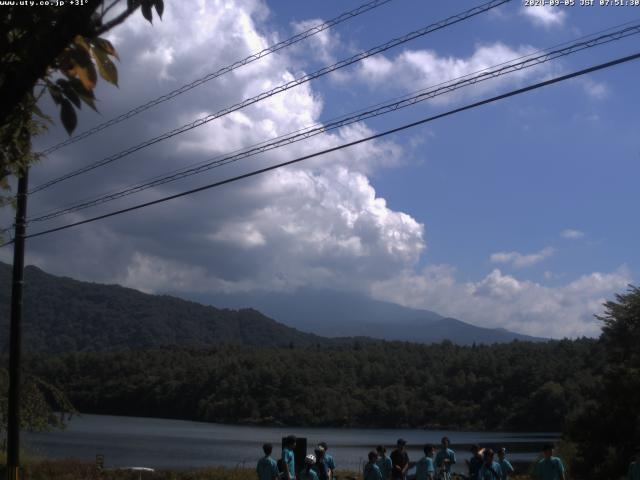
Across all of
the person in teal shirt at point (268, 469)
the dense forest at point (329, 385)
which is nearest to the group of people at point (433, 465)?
the person in teal shirt at point (268, 469)

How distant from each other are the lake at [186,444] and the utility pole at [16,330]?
14.3 m

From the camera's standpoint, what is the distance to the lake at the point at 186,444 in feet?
143

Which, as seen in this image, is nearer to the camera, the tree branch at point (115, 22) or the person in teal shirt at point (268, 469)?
the tree branch at point (115, 22)

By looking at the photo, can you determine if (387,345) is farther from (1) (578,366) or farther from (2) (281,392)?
(1) (578,366)

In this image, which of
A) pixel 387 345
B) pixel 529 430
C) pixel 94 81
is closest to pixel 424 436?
pixel 529 430

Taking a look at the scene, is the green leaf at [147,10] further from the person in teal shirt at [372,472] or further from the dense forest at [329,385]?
the dense forest at [329,385]

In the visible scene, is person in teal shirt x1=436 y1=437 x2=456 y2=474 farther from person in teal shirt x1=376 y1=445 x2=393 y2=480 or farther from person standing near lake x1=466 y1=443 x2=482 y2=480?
person in teal shirt x1=376 y1=445 x2=393 y2=480

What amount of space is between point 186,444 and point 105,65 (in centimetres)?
5746

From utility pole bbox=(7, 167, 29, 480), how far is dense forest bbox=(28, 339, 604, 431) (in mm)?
63996

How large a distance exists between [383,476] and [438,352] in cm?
10032

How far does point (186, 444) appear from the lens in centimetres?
5884

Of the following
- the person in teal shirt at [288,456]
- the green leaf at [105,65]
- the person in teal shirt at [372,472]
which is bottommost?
the person in teal shirt at [372,472]

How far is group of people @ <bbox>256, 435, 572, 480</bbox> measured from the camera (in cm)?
1349

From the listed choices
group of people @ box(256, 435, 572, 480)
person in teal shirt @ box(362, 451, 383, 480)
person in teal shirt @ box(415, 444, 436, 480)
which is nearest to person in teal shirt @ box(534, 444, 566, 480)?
group of people @ box(256, 435, 572, 480)
